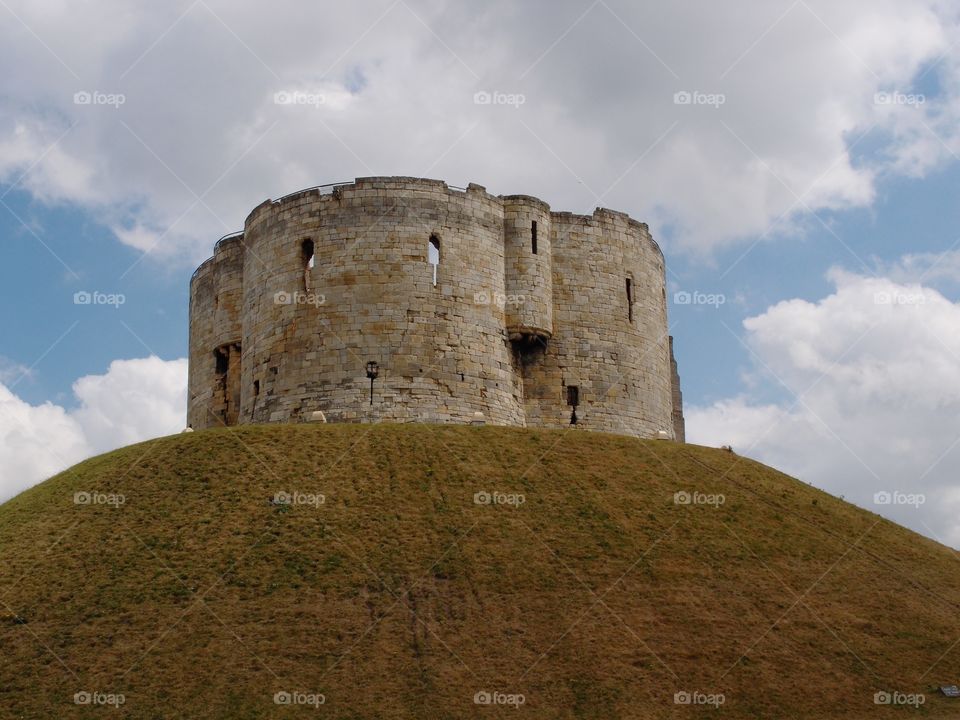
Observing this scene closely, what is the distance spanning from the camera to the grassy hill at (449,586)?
27.0m

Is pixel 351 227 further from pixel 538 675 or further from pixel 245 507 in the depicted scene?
pixel 538 675

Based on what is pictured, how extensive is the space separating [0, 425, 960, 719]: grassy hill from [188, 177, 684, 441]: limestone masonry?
334 centimetres

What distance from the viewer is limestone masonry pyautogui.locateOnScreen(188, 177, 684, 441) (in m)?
41.9

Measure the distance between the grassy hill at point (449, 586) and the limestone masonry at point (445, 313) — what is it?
132 inches

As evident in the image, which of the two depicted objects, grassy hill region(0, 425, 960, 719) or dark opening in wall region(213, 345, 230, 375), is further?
Result: dark opening in wall region(213, 345, 230, 375)

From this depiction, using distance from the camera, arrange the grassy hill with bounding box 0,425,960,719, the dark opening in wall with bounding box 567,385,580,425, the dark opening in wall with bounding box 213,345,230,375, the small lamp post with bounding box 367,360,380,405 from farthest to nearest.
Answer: the dark opening in wall with bounding box 213,345,230,375, the dark opening in wall with bounding box 567,385,580,425, the small lamp post with bounding box 367,360,380,405, the grassy hill with bounding box 0,425,960,719

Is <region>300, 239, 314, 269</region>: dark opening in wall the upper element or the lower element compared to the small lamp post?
upper

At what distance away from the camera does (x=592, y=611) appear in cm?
2978

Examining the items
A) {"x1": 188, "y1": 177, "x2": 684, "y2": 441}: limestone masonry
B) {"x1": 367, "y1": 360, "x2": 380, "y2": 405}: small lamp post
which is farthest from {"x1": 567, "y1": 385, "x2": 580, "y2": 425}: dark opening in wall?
{"x1": 367, "y1": 360, "x2": 380, "y2": 405}: small lamp post

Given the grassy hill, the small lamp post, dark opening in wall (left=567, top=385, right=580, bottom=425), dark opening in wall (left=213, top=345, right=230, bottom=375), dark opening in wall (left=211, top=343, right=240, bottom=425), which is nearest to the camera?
the grassy hill

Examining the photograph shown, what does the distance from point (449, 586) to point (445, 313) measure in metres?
14.4

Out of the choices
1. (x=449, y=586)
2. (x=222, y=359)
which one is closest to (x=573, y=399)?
(x=222, y=359)

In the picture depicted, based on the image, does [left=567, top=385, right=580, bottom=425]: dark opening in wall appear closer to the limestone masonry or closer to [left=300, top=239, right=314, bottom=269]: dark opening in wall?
the limestone masonry

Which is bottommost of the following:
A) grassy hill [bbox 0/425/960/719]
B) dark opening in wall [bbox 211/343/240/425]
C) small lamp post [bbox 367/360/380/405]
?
grassy hill [bbox 0/425/960/719]
